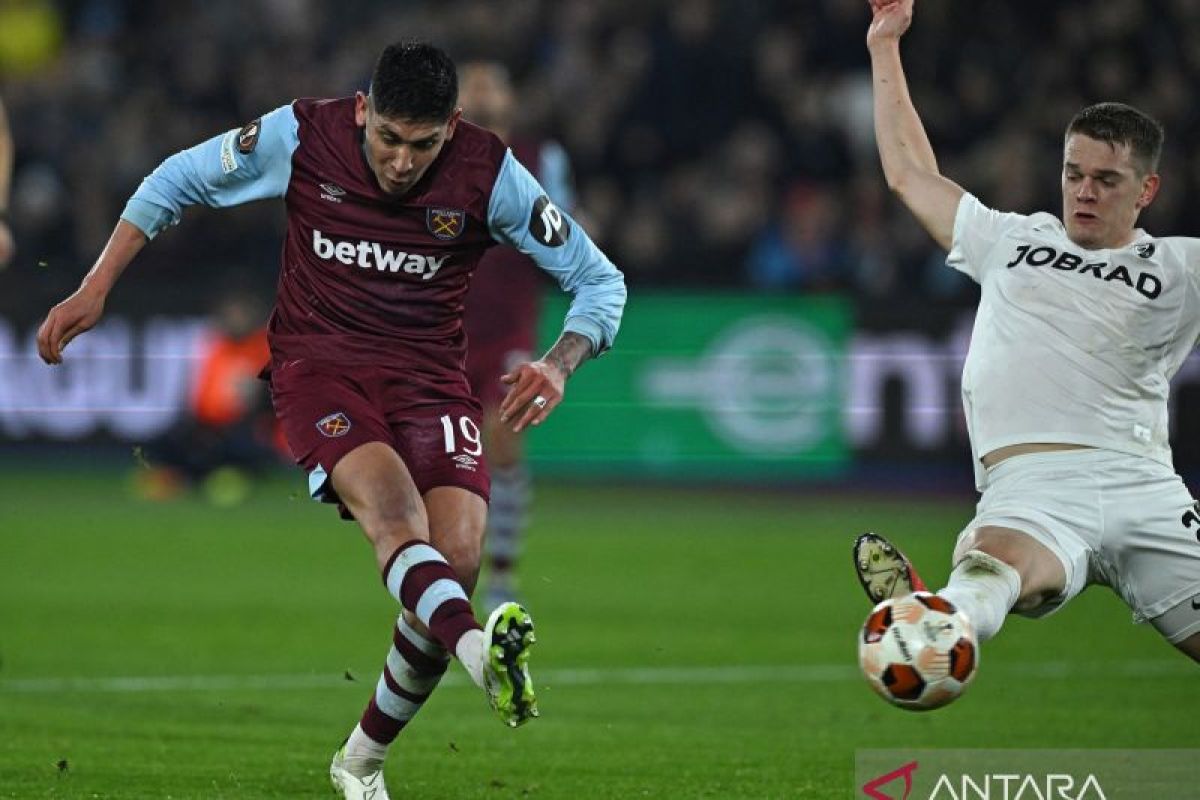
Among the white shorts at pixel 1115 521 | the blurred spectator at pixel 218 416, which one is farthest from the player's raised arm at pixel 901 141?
the blurred spectator at pixel 218 416

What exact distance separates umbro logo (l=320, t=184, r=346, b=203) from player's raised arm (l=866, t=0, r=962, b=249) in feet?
5.69

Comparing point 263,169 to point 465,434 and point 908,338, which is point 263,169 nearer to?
point 465,434

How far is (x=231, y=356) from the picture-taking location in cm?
1781

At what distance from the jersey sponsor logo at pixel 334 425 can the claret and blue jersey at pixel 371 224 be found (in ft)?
0.88

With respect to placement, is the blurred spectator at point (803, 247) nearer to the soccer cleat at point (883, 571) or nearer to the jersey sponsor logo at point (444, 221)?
the jersey sponsor logo at point (444, 221)

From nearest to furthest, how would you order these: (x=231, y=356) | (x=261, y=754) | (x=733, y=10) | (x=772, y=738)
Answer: (x=261, y=754)
(x=772, y=738)
(x=231, y=356)
(x=733, y=10)

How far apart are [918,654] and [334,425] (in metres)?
1.99

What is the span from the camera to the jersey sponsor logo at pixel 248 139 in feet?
21.5

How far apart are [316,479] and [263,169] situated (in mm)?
1038

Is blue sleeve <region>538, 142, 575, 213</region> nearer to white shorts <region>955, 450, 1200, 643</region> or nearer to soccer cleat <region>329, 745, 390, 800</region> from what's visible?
soccer cleat <region>329, 745, 390, 800</region>

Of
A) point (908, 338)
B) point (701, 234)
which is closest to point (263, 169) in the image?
point (908, 338)

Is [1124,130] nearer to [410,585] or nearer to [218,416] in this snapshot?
[410,585]

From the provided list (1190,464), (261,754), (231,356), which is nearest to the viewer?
(261,754)

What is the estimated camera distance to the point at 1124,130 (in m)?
6.31
